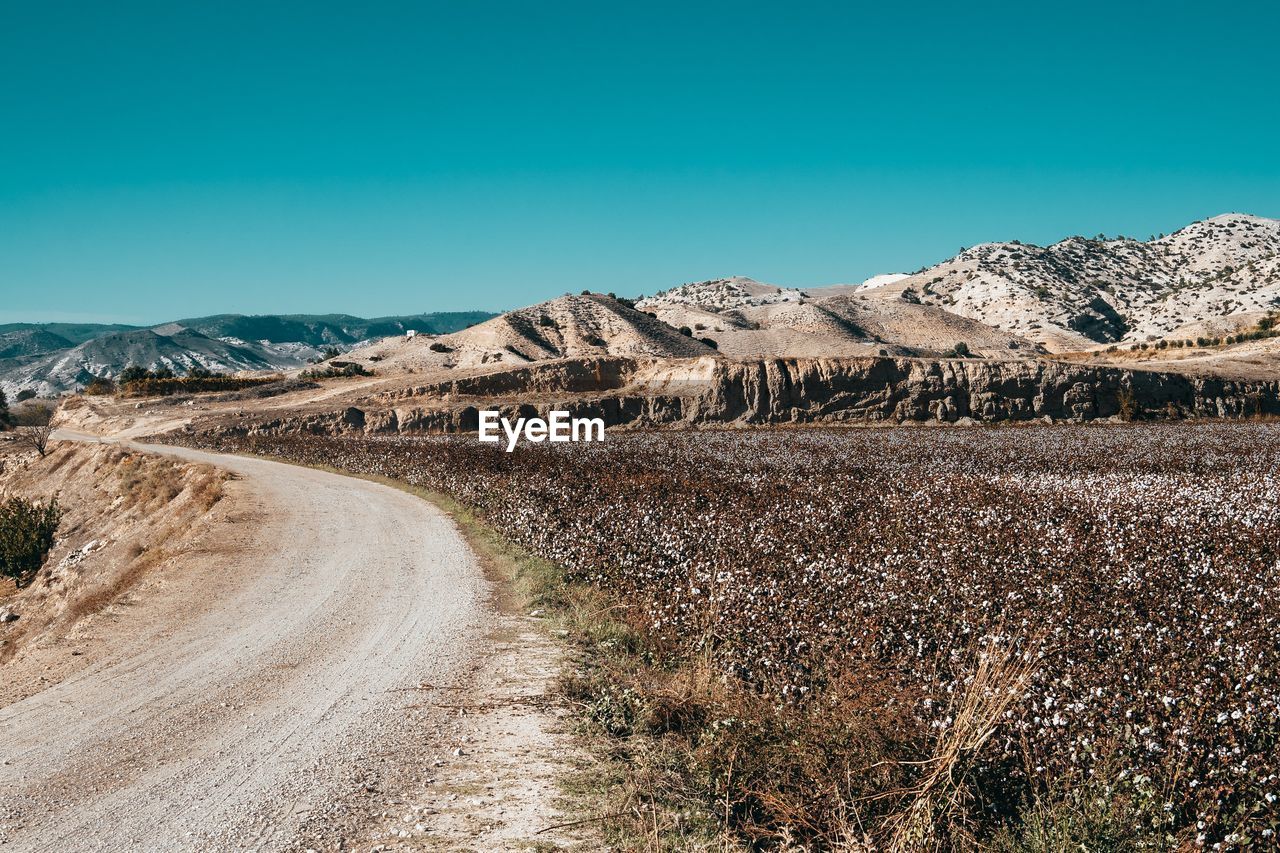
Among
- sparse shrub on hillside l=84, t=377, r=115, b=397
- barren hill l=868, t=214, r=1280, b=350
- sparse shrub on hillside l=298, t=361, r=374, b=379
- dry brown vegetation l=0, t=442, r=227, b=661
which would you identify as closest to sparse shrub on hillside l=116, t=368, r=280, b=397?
sparse shrub on hillside l=298, t=361, r=374, b=379

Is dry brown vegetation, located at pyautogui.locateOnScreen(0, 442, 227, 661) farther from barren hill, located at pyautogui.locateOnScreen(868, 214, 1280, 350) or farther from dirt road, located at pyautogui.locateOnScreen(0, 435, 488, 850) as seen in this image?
barren hill, located at pyautogui.locateOnScreen(868, 214, 1280, 350)

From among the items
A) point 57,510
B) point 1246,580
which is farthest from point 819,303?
point 1246,580

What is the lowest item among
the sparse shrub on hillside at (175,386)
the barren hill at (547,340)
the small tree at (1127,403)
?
the small tree at (1127,403)

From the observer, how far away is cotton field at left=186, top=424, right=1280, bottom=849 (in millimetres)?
5750

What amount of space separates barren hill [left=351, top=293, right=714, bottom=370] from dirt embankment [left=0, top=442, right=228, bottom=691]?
132ft

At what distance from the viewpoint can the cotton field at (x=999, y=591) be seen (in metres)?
5.75

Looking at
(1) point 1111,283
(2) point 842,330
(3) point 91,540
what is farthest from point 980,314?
(3) point 91,540

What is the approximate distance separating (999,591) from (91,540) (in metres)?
33.3

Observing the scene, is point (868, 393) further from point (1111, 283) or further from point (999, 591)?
point (1111, 283)

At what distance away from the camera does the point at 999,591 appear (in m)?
9.56

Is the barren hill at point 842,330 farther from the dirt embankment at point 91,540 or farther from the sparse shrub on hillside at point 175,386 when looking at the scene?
the dirt embankment at point 91,540

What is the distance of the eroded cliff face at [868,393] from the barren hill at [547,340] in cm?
2146

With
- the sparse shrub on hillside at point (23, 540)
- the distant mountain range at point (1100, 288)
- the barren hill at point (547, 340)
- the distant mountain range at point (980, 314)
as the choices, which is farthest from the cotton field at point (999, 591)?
the distant mountain range at point (1100, 288)

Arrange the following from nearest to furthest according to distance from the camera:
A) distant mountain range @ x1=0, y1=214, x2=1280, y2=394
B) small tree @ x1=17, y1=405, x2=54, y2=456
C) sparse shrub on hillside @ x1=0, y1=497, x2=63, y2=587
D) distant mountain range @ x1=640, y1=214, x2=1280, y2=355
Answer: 1. sparse shrub on hillside @ x1=0, y1=497, x2=63, y2=587
2. small tree @ x1=17, y1=405, x2=54, y2=456
3. distant mountain range @ x1=0, y1=214, x2=1280, y2=394
4. distant mountain range @ x1=640, y1=214, x2=1280, y2=355
